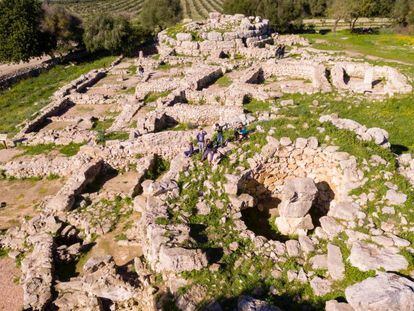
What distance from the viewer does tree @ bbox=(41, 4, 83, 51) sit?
3759 cm

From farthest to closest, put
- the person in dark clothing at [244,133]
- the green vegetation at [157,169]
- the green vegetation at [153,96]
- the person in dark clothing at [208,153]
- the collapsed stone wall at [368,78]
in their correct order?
the green vegetation at [153,96] → the collapsed stone wall at [368,78] → the green vegetation at [157,169] → the person in dark clothing at [244,133] → the person in dark clothing at [208,153]

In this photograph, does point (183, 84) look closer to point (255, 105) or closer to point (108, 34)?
point (255, 105)

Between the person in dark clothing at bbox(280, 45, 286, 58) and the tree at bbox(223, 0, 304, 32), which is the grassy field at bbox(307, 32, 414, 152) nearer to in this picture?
the person in dark clothing at bbox(280, 45, 286, 58)

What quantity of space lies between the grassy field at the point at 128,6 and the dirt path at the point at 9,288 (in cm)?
6970

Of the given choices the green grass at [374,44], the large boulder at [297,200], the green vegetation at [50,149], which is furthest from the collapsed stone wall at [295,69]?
the green vegetation at [50,149]

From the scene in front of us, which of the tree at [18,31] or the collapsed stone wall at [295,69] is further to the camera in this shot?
the tree at [18,31]

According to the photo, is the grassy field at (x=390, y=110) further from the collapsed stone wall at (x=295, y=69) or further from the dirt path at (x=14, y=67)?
the dirt path at (x=14, y=67)

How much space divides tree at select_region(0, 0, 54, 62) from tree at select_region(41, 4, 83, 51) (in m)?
1.58

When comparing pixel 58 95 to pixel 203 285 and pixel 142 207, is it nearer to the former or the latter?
pixel 142 207

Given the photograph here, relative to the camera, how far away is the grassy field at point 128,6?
78938mm

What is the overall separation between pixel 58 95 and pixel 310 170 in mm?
21627

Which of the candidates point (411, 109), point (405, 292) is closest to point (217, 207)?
point (405, 292)

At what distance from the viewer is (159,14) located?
157ft

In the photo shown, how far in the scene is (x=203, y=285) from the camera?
8.81 meters
